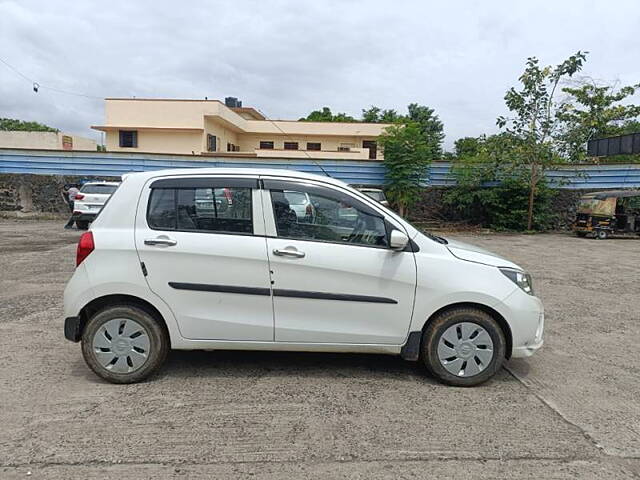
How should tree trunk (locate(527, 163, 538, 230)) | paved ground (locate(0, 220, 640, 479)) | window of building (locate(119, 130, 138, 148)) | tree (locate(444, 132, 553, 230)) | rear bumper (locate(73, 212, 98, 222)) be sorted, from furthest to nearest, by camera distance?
1. window of building (locate(119, 130, 138, 148))
2. tree (locate(444, 132, 553, 230))
3. tree trunk (locate(527, 163, 538, 230))
4. rear bumper (locate(73, 212, 98, 222))
5. paved ground (locate(0, 220, 640, 479))

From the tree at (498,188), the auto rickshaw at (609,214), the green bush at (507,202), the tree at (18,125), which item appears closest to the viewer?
the auto rickshaw at (609,214)

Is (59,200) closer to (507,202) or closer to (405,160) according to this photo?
(405,160)

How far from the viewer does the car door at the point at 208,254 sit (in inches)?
149

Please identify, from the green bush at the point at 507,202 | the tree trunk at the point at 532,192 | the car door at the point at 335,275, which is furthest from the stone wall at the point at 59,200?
the car door at the point at 335,275

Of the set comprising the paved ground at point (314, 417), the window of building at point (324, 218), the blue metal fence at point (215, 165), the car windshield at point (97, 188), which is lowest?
the paved ground at point (314, 417)

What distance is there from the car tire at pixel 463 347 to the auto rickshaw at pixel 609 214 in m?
15.1

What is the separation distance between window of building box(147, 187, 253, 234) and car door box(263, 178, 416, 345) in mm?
211

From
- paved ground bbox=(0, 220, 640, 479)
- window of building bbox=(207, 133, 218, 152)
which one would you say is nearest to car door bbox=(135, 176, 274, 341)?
paved ground bbox=(0, 220, 640, 479)


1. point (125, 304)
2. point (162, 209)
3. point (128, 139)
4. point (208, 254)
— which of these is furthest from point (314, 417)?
point (128, 139)

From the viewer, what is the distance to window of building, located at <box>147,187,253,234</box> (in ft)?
12.7

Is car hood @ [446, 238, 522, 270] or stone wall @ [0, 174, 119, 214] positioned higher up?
stone wall @ [0, 174, 119, 214]

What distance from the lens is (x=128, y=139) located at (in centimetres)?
2891

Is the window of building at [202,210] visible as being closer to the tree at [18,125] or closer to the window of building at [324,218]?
the window of building at [324,218]

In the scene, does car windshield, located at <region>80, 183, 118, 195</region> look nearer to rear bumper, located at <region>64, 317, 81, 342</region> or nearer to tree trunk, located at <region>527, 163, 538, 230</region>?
rear bumper, located at <region>64, 317, 81, 342</region>
